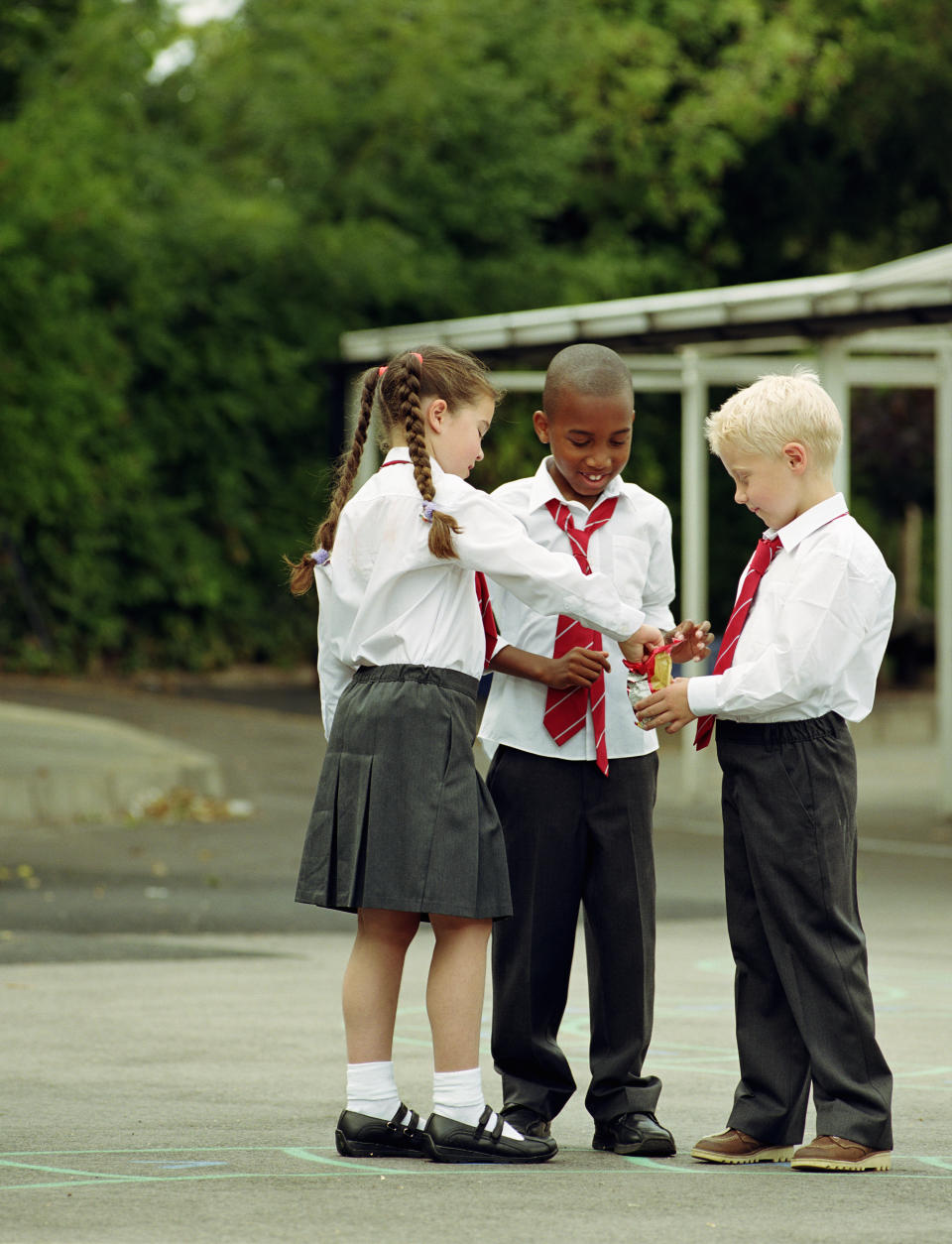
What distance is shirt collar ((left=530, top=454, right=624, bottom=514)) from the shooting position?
15.1ft

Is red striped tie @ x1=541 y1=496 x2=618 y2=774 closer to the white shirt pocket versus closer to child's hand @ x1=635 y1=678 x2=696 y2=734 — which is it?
the white shirt pocket

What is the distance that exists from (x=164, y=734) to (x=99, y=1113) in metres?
10.6

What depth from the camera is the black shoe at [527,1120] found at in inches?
175

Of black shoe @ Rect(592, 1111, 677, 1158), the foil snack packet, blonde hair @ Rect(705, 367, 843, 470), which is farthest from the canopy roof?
black shoe @ Rect(592, 1111, 677, 1158)

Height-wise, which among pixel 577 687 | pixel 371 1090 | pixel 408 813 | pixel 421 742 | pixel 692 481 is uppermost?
pixel 692 481

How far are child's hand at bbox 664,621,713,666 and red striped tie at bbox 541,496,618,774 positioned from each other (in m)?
0.19

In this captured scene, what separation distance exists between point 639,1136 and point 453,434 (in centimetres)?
152

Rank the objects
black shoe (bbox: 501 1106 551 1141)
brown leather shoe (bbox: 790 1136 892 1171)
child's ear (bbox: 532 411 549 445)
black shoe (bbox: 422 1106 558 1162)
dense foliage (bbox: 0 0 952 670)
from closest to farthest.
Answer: brown leather shoe (bbox: 790 1136 892 1171), black shoe (bbox: 422 1106 558 1162), black shoe (bbox: 501 1106 551 1141), child's ear (bbox: 532 411 549 445), dense foliage (bbox: 0 0 952 670)

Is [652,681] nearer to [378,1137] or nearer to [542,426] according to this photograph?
[542,426]

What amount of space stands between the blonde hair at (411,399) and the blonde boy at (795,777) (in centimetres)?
53

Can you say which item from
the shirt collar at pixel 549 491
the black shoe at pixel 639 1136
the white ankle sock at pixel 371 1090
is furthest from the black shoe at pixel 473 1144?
the shirt collar at pixel 549 491

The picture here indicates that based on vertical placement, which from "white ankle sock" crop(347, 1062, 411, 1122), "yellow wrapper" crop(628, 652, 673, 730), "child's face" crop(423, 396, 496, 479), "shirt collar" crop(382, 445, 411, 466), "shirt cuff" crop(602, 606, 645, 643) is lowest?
"white ankle sock" crop(347, 1062, 411, 1122)

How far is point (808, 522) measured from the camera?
428 centimetres

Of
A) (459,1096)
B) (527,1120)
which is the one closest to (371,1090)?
(459,1096)
